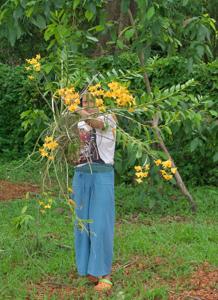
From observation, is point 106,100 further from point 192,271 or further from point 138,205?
point 138,205

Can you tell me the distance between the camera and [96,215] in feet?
14.5

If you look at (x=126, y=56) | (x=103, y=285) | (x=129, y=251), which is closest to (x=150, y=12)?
(x=103, y=285)

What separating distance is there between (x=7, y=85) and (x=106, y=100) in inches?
317

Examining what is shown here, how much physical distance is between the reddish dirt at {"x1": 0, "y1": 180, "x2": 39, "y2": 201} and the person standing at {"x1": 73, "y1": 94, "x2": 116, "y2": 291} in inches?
162

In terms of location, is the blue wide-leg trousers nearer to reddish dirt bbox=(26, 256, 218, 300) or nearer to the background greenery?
reddish dirt bbox=(26, 256, 218, 300)

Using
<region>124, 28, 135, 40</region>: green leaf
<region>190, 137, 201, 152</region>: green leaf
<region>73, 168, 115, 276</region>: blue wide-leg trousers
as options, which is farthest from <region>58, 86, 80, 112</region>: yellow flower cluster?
<region>190, 137, 201, 152</region>: green leaf

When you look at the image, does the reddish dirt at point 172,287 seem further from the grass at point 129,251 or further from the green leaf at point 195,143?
the green leaf at point 195,143

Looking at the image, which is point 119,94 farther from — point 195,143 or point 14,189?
point 14,189

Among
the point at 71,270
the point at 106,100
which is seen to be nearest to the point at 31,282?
the point at 71,270

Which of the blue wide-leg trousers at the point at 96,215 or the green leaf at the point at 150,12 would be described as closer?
the green leaf at the point at 150,12

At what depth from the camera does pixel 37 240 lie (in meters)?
5.42

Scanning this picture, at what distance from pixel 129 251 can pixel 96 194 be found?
3.97ft

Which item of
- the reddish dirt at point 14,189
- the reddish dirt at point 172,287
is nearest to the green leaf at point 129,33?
the reddish dirt at point 172,287

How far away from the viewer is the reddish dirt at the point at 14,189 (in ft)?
28.3
